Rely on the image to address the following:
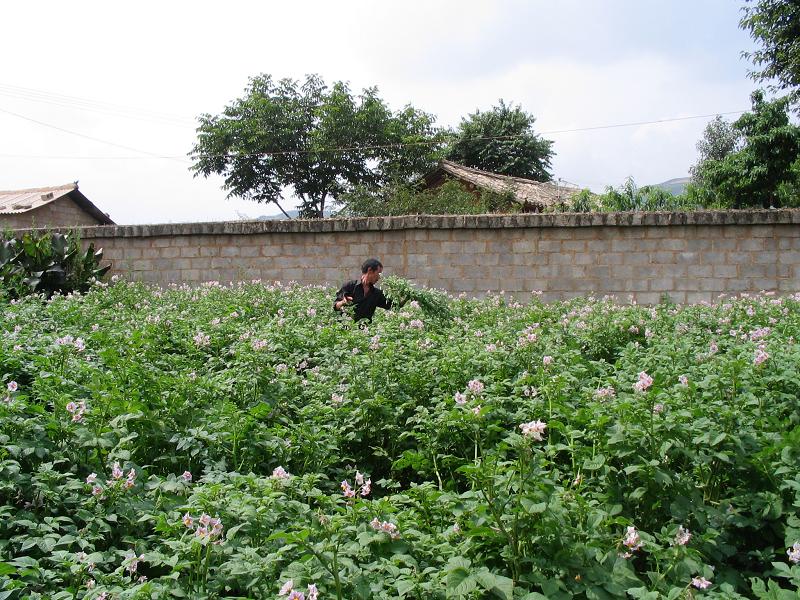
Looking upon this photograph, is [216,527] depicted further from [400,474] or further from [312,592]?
[400,474]

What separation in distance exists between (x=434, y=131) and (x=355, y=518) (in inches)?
1358

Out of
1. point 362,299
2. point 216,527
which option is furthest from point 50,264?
point 216,527

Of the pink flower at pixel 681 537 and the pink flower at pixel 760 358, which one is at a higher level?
the pink flower at pixel 760 358

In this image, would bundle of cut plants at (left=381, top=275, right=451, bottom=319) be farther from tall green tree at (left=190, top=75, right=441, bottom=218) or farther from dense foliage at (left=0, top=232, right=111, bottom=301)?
tall green tree at (left=190, top=75, right=441, bottom=218)

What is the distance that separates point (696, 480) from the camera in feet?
10.1

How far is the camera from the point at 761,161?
23.7 meters

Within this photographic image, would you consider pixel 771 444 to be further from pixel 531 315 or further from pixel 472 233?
pixel 472 233

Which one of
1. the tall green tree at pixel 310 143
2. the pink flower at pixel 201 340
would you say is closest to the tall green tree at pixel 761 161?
the tall green tree at pixel 310 143

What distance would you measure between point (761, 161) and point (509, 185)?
819 cm

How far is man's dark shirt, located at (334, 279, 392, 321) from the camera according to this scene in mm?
7117

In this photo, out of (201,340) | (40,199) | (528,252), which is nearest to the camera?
(201,340)

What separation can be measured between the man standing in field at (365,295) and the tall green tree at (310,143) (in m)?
26.4

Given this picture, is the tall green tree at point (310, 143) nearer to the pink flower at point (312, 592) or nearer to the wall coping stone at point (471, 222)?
the wall coping stone at point (471, 222)

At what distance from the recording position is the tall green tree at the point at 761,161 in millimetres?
23156
